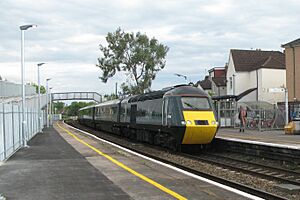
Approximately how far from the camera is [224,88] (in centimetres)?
6219

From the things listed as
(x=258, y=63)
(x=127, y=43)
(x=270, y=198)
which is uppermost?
(x=127, y=43)

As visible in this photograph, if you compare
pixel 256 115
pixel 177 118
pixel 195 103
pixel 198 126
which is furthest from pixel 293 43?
pixel 177 118

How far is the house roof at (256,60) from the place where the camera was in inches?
1900

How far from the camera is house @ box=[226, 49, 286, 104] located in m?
46.7

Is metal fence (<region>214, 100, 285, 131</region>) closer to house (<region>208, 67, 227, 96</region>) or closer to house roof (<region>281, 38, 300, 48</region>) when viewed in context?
house roof (<region>281, 38, 300, 48</region>)

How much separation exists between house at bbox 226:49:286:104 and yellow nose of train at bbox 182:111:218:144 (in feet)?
95.4

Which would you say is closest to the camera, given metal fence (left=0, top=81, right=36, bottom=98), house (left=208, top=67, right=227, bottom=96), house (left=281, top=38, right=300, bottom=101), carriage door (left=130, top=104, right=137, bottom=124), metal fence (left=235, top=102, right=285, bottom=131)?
carriage door (left=130, top=104, right=137, bottom=124)

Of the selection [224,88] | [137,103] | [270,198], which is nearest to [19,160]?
[270,198]

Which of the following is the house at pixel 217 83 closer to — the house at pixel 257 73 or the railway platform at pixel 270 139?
the house at pixel 257 73

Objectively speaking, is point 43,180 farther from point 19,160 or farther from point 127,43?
point 127,43

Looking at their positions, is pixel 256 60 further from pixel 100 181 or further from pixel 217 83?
pixel 100 181

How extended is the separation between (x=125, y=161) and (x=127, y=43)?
45.9 m

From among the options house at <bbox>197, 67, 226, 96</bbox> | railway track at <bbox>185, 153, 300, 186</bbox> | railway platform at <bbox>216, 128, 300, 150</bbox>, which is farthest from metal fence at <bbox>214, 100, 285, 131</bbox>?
house at <bbox>197, 67, 226, 96</bbox>

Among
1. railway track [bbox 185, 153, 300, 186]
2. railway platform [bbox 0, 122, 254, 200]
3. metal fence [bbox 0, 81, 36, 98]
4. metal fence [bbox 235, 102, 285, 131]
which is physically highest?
metal fence [bbox 0, 81, 36, 98]
